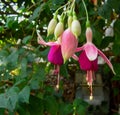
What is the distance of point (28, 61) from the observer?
4.30 feet

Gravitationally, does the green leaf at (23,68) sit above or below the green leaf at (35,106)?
above

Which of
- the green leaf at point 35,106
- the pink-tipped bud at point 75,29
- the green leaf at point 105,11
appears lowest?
the green leaf at point 35,106

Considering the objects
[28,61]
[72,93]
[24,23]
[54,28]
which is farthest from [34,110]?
[72,93]

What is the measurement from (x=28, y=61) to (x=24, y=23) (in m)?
0.31

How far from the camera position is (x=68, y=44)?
0.60 meters

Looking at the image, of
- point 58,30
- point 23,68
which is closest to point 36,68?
point 23,68

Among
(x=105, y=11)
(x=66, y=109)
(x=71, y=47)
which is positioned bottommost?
(x=66, y=109)

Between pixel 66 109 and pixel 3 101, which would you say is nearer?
pixel 3 101

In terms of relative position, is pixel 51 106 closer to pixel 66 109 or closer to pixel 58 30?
pixel 66 109

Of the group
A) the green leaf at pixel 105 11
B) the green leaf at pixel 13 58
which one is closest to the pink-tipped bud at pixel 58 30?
the green leaf at pixel 105 11

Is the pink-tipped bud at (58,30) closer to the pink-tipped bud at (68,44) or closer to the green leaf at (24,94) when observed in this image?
the pink-tipped bud at (68,44)

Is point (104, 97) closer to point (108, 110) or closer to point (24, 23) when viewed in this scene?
point (108, 110)

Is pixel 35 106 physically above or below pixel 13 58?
below

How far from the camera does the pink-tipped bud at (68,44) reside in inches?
23.5
